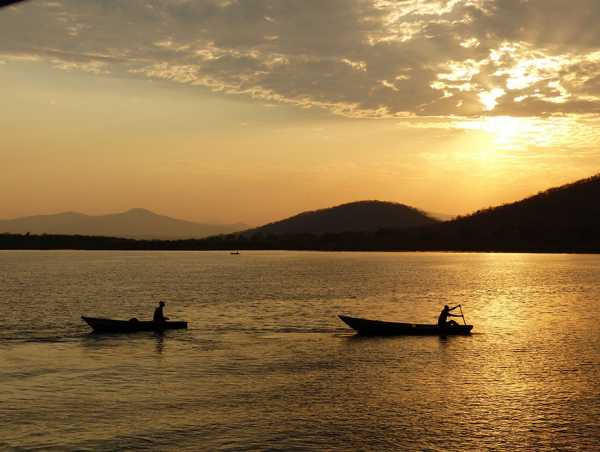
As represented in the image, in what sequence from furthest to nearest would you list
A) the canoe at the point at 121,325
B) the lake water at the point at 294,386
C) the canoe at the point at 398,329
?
the canoe at the point at 398,329
the canoe at the point at 121,325
the lake water at the point at 294,386

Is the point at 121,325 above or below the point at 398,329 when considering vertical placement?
below

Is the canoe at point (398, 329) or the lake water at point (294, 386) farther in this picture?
the canoe at point (398, 329)

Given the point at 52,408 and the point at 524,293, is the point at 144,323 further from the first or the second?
the point at 524,293

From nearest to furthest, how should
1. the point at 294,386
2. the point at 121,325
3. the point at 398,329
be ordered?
the point at 294,386, the point at 398,329, the point at 121,325

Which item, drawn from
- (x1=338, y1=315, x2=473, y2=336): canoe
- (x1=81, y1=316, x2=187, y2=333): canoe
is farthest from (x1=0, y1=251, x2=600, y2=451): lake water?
(x1=338, y1=315, x2=473, y2=336): canoe

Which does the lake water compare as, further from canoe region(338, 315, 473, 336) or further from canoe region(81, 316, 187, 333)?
canoe region(338, 315, 473, 336)

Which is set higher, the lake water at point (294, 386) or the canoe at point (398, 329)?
the canoe at point (398, 329)

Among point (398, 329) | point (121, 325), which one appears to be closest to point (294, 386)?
point (398, 329)

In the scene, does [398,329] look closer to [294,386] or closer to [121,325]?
[294,386]

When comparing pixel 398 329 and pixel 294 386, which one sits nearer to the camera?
pixel 294 386

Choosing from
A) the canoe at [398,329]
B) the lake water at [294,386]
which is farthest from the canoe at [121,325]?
the canoe at [398,329]

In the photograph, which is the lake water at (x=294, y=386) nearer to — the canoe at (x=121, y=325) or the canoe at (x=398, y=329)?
the canoe at (x=121, y=325)

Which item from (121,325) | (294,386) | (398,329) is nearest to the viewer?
(294,386)

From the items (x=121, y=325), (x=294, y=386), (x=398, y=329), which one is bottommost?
(x=294, y=386)
